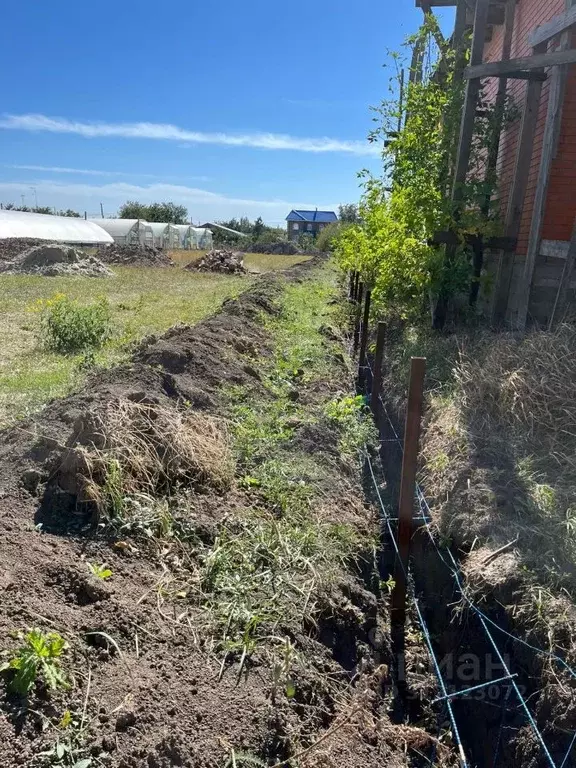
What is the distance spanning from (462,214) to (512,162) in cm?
195

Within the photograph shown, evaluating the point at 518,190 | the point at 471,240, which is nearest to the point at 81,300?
the point at 471,240

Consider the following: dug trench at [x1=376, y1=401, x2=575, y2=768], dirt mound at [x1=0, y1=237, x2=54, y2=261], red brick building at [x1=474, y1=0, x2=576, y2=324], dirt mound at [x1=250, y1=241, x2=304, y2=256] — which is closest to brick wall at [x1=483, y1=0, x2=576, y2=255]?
red brick building at [x1=474, y1=0, x2=576, y2=324]

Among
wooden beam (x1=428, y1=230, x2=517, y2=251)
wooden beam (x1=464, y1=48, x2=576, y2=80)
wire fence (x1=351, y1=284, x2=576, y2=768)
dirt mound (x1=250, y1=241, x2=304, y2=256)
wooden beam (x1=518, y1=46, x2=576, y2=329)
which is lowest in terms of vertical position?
dirt mound (x1=250, y1=241, x2=304, y2=256)

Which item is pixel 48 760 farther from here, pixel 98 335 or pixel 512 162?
pixel 512 162

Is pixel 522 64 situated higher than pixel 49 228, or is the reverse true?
pixel 522 64

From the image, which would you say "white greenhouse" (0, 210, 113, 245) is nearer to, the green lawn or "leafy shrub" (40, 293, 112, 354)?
the green lawn

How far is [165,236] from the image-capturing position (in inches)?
1966

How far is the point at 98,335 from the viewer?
896cm

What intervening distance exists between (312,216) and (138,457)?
95443 millimetres

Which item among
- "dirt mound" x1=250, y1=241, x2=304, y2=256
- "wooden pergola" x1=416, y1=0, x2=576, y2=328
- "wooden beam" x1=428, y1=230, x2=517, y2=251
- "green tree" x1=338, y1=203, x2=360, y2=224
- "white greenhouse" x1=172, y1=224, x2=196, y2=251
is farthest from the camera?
"dirt mound" x1=250, y1=241, x2=304, y2=256

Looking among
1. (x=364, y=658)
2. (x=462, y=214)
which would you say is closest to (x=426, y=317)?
(x=462, y=214)

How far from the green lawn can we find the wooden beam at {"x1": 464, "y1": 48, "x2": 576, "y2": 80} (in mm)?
5317

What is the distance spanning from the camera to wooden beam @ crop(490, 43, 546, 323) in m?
7.28

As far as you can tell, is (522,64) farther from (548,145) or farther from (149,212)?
(149,212)
